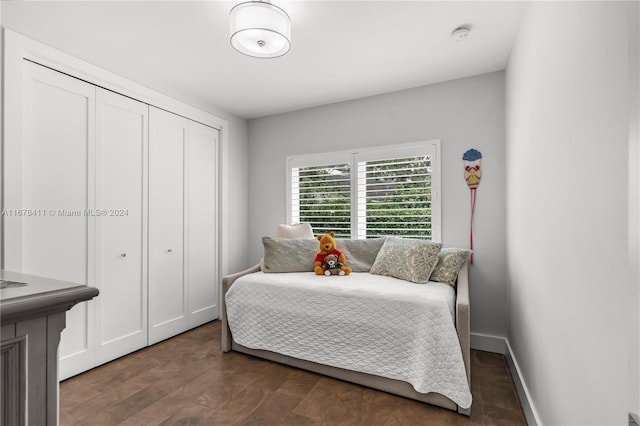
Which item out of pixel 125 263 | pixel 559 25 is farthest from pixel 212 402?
pixel 559 25

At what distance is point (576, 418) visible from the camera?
1117mm

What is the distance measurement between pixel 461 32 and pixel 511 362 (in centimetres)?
248

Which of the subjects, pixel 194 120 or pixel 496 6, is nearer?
pixel 496 6

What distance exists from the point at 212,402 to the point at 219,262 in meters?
1.90

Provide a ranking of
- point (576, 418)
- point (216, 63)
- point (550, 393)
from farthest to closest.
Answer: point (216, 63) → point (550, 393) → point (576, 418)

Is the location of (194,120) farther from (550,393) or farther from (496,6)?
(550,393)

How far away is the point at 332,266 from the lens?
111 inches

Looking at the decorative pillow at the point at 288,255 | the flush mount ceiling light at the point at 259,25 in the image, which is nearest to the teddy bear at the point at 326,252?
the decorative pillow at the point at 288,255

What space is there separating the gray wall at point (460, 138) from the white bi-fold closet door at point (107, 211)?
5.80 feet

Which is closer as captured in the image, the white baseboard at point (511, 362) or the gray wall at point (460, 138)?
the white baseboard at point (511, 362)

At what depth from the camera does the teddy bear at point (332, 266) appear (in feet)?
9.18

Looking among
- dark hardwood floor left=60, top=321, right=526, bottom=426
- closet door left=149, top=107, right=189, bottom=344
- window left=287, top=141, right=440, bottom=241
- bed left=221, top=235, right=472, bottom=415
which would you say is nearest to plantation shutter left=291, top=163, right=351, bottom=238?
window left=287, top=141, right=440, bottom=241

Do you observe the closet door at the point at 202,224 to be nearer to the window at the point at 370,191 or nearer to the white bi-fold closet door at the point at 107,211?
the white bi-fold closet door at the point at 107,211

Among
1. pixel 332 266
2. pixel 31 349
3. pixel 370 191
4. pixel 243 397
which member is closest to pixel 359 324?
pixel 332 266
